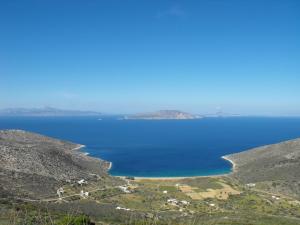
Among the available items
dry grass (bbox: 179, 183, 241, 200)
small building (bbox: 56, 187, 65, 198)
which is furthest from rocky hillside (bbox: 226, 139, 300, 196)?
small building (bbox: 56, 187, 65, 198)

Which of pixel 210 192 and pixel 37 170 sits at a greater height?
pixel 37 170

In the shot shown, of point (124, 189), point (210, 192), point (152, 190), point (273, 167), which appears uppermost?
point (273, 167)

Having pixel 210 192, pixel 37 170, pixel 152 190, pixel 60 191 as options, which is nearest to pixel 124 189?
pixel 152 190

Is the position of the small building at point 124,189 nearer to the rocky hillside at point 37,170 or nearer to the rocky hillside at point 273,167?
the rocky hillside at point 37,170

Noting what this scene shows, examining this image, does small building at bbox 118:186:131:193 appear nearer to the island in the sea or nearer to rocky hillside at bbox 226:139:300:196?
the island in the sea

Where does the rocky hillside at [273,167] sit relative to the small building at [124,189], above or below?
above

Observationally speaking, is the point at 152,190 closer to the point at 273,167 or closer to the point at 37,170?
the point at 37,170

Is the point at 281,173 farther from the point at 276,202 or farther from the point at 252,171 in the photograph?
the point at 276,202

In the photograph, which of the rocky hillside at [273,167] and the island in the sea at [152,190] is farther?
the rocky hillside at [273,167]

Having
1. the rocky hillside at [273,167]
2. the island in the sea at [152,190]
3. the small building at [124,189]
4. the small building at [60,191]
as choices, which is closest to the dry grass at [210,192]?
the island in the sea at [152,190]

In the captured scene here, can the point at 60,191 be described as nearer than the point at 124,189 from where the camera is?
Yes
